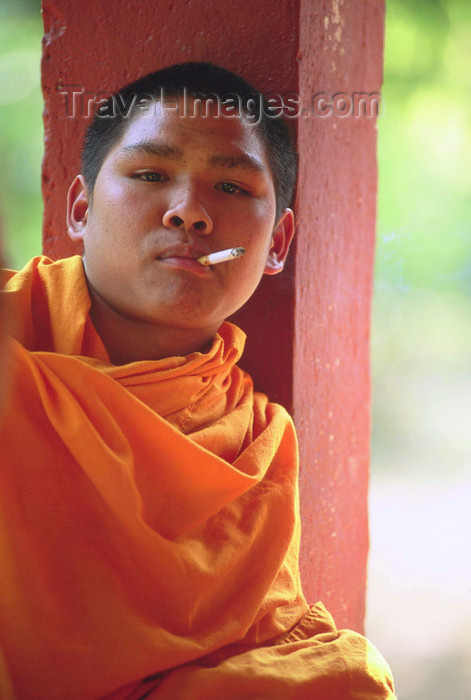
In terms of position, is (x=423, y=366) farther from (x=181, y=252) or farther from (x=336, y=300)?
(x=181, y=252)

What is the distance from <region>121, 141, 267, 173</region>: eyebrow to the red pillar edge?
1.08 feet

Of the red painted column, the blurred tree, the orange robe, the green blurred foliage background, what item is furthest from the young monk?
the blurred tree

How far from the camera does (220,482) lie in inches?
47.8

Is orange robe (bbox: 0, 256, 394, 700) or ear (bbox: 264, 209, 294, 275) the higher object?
ear (bbox: 264, 209, 294, 275)

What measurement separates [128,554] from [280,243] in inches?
29.5

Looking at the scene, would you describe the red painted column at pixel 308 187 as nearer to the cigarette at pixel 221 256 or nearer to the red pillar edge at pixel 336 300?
the red pillar edge at pixel 336 300

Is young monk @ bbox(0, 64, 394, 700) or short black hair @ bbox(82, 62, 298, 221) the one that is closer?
young monk @ bbox(0, 64, 394, 700)

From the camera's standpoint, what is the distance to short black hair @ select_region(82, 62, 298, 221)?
1401mm

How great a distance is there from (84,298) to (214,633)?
599mm

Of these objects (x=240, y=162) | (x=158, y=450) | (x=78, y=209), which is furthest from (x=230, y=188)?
(x=158, y=450)

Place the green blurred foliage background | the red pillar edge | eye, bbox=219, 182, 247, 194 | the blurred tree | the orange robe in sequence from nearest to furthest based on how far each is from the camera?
the orange robe
eye, bbox=219, 182, 247, 194
the red pillar edge
the green blurred foliage background
the blurred tree

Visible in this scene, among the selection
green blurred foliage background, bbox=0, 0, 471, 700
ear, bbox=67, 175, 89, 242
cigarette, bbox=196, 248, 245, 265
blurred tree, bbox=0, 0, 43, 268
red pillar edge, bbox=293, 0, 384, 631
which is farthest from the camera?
blurred tree, bbox=0, 0, 43, 268

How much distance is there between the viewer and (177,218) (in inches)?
50.0

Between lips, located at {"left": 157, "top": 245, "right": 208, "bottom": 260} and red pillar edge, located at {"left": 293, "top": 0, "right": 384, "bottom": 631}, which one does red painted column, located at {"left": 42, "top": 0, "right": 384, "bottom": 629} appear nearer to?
red pillar edge, located at {"left": 293, "top": 0, "right": 384, "bottom": 631}
